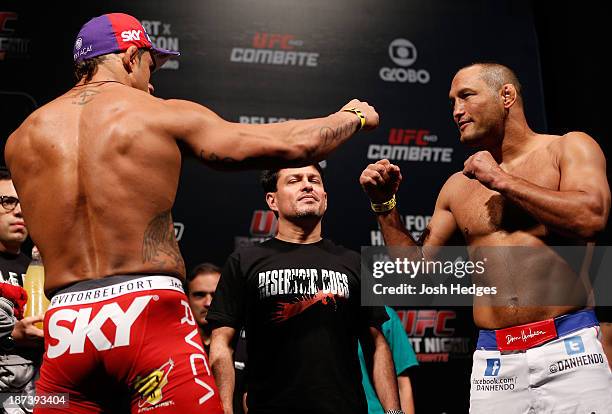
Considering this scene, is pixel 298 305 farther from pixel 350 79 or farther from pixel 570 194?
pixel 350 79

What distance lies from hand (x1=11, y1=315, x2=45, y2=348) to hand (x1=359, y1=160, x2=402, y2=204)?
52.0 inches

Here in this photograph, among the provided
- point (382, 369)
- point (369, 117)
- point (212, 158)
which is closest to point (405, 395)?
point (382, 369)

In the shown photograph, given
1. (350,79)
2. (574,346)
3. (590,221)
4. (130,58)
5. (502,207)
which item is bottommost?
(574,346)

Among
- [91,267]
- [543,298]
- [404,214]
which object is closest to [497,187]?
[543,298]

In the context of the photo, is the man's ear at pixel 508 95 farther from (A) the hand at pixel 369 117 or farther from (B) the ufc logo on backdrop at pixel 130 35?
(B) the ufc logo on backdrop at pixel 130 35

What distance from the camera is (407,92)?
4.61 m

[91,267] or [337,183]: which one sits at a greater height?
[337,183]

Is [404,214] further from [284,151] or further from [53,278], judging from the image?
[53,278]

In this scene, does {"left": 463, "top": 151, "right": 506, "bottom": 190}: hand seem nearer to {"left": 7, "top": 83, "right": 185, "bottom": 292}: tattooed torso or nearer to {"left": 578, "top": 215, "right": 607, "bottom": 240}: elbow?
{"left": 578, "top": 215, "right": 607, "bottom": 240}: elbow

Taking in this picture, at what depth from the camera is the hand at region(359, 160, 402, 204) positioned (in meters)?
2.86

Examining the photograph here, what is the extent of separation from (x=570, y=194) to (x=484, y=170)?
0.97 feet

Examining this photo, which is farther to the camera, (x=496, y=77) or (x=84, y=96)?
(x=496, y=77)

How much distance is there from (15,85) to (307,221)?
205 centimetres

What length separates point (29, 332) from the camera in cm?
293
